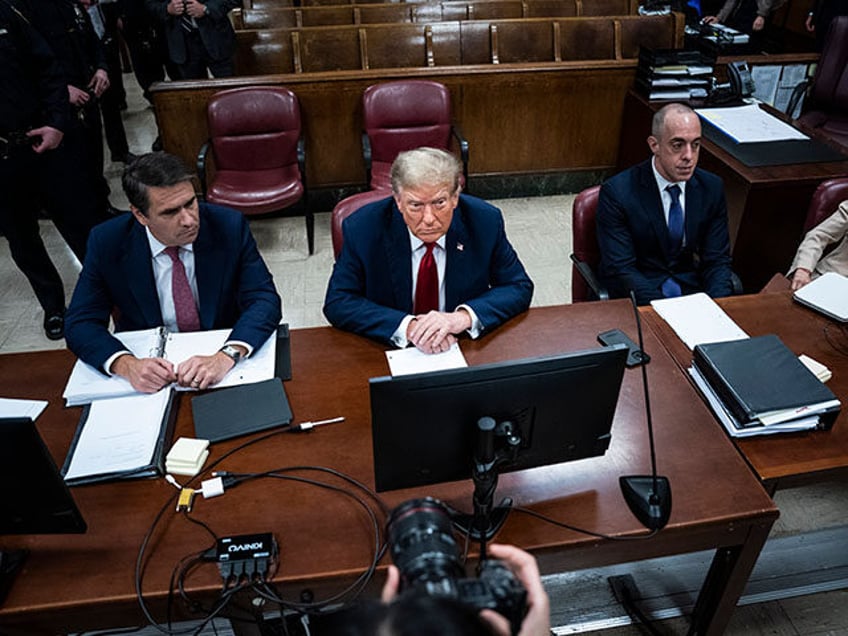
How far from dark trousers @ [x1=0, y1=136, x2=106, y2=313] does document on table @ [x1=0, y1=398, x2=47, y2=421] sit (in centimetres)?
163

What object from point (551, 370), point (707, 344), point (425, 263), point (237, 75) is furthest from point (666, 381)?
point (237, 75)

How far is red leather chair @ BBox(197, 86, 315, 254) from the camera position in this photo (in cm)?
373

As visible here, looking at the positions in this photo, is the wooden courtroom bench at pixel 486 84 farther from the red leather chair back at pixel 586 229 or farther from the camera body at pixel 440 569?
the camera body at pixel 440 569

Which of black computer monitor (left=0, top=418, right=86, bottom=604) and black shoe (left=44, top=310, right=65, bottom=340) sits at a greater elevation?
black computer monitor (left=0, top=418, right=86, bottom=604)

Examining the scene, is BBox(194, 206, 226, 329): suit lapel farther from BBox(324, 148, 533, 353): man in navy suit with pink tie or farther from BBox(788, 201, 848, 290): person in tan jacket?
BBox(788, 201, 848, 290): person in tan jacket

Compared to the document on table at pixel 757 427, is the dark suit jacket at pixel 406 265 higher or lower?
higher

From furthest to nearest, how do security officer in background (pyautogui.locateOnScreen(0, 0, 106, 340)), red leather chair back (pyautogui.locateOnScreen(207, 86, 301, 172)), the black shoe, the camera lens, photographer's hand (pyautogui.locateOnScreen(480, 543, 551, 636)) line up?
red leather chair back (pyautogui.locateOnScreen(207, 86, 301, 172)), the black shoe, security officer in background (pyautogui.locateOnScreen(0, 0, 106, 340)), the camera lens, photographer's hand (pyautogui.locateOnScreen(480, 543, 551, 636))

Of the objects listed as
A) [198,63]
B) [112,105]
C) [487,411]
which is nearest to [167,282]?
[487,411]

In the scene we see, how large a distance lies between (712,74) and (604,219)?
6.98 ft

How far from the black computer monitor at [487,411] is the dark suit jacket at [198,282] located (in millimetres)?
791

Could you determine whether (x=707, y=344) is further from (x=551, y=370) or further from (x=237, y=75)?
(x=237, y=75)

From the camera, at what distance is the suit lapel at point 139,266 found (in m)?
2.04

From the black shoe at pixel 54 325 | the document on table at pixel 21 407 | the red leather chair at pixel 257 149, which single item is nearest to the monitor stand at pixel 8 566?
the document on table at pixel 21 407

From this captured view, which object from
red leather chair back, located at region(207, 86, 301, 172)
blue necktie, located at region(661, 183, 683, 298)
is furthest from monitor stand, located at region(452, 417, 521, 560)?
red leather chair back, located at region(207, 86, 301, 172)
